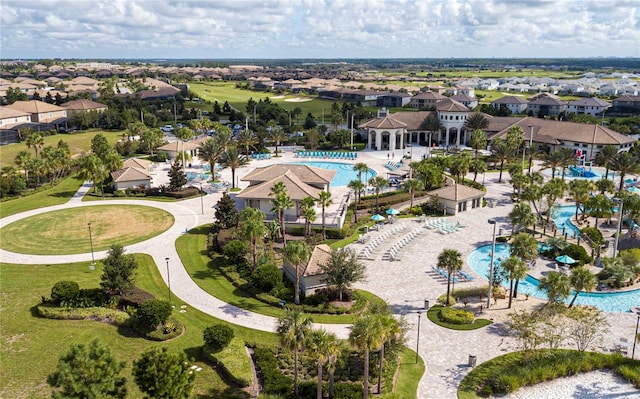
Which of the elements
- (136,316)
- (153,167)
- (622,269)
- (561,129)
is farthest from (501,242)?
(153,167)

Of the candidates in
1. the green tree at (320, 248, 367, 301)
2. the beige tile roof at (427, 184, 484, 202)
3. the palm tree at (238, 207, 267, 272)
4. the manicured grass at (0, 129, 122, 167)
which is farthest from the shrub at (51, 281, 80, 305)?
the manicured grass at (0, 129, 122, 167)

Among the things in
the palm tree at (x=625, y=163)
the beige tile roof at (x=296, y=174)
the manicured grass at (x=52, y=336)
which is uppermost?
the palm tree at (x=625, y=163)

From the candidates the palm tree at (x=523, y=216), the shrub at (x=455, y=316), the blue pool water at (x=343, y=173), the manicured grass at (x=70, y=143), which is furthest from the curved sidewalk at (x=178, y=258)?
the manicured grass at (x=70, y=143)

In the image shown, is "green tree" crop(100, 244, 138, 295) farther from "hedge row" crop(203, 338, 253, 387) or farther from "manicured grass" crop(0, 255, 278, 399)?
"hedge row" crop(203, 338, 253, 387)

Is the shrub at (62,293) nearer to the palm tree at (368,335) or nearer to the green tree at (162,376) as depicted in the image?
the green tree at (162,376)

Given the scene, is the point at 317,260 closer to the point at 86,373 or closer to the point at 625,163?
the point at 86,373

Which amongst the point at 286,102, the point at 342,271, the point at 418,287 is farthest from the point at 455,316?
the point at 286,102

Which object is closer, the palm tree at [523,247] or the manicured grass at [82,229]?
the palm tree at [523,247]

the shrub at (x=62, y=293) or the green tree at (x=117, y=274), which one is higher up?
the green tree at (x=117, y=274)
